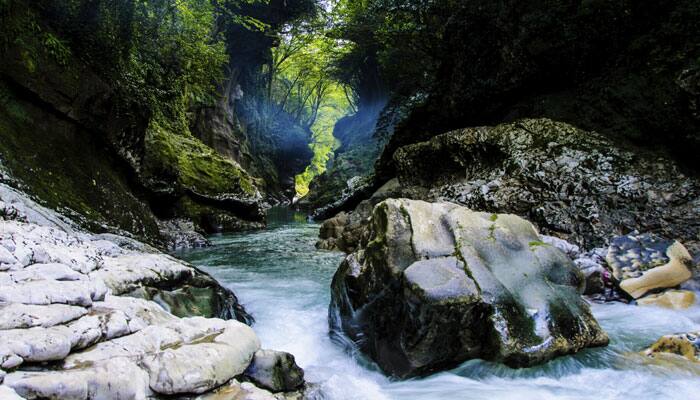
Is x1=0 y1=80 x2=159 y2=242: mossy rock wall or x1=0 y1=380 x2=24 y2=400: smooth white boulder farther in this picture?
x1=0 y1=80 x2=159 y2=242: mossy rock wall

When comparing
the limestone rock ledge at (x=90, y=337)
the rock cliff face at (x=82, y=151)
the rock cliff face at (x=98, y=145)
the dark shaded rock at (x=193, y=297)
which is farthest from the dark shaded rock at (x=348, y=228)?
the limestone rock ledge at (x=90, y=337)

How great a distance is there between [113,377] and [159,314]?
3.56ft

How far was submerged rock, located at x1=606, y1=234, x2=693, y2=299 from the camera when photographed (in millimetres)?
5324

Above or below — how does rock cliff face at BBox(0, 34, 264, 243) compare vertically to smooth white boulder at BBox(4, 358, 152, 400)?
above

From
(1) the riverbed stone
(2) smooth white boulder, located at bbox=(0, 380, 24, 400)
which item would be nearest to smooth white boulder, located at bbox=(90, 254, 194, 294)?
(1) the riverbed stone

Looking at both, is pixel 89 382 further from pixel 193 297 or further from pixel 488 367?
pixel 488 367

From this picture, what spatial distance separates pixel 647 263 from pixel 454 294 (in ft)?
11.4

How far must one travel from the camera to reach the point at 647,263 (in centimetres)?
558

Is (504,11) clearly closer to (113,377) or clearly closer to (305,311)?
(305,311)

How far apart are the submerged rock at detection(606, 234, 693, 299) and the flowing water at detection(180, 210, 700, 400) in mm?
493

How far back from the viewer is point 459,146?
383 inches

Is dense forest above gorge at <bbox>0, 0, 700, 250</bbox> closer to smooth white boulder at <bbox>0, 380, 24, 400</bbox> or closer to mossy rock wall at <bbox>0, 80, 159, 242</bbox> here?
mossy rock wall at <bbox>0, 80, 159, 242</bbox>

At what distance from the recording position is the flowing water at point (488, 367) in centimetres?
339

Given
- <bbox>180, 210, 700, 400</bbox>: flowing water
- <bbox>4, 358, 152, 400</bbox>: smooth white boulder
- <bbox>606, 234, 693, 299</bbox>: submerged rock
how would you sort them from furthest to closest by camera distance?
1. <bbox>606, 234, 693, 299</bbox>: submerged rock
2. <bbox>180, 210, 700, 400</bbox>: flowing water
3. <bbox>4, 358, 152, 400</bbox>: smooth white boulder
